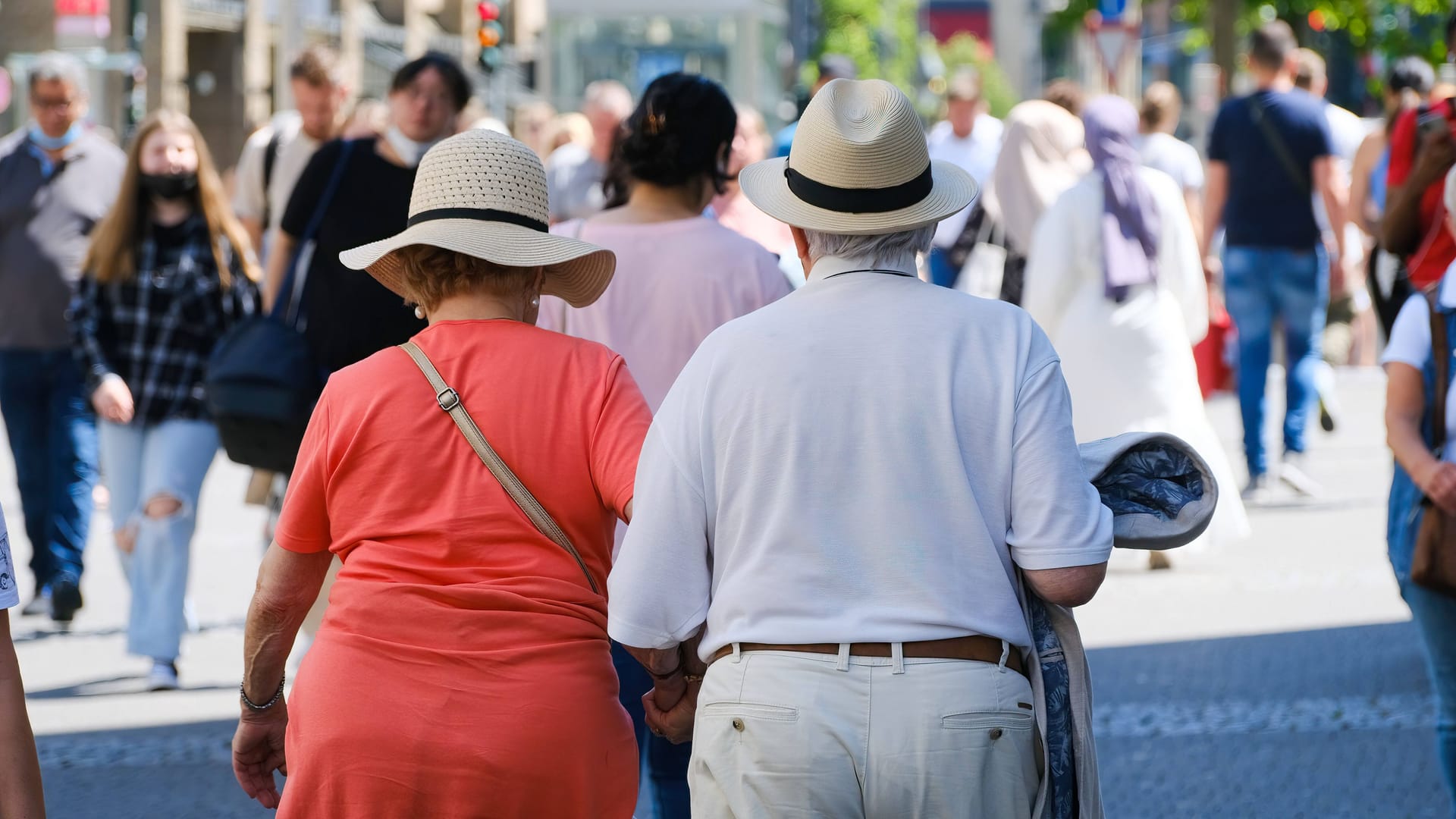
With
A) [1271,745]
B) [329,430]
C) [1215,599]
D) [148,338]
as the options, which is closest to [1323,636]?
[1215,599]

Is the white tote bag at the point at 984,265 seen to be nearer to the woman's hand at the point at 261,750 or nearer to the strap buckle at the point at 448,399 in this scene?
the woman's hand at the point at 261,750

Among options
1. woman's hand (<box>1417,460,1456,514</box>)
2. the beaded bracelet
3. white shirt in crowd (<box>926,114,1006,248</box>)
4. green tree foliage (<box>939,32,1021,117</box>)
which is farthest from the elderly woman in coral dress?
green tree foliage (<box>939,32,1021,117</box>)

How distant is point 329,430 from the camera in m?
3.03

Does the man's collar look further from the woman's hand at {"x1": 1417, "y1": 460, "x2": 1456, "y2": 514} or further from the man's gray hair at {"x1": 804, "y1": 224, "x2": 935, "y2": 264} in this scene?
the woman's hand at {"x1": 1417, "y1": 460, "x2": 1456, "y2": 514}

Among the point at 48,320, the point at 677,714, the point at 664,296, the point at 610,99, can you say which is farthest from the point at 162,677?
the point at 610,99

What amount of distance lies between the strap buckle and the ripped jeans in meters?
3.89

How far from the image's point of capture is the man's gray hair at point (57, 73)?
788 centimetres

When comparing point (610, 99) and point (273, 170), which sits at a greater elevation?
point (610, 99)

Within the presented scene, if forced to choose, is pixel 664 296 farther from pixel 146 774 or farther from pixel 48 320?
pixel 48 320

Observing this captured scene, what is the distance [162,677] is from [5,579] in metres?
4.23

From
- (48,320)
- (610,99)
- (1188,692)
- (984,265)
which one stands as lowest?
(1188,692)

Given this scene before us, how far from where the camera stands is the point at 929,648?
2.77 m

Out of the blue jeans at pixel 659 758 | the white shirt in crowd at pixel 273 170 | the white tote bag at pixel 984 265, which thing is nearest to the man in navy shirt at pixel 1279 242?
the white tote bag at pixel 984 265

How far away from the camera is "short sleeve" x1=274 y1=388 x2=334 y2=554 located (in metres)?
3.04
